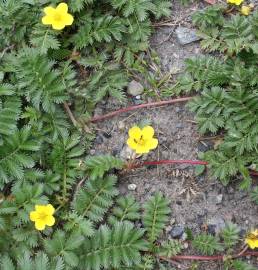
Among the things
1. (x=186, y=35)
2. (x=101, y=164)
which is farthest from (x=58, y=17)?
(x=101, y=164)

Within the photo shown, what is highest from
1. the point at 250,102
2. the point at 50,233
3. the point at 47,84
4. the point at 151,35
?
the point at 151,35

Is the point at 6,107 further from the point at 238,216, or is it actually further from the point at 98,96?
the point at 238,216

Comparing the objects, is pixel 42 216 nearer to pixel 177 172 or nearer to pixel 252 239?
pixel 177 172

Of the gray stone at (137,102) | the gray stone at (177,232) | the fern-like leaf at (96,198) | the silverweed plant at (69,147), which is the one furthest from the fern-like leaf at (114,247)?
the gray stone at (137,102)

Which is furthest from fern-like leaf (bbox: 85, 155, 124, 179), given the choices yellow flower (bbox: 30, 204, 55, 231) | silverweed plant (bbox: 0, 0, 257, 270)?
yellow flower (bbox: 30, 204, 55, 231)

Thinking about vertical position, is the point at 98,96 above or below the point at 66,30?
below

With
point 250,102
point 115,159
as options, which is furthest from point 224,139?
point 115,159

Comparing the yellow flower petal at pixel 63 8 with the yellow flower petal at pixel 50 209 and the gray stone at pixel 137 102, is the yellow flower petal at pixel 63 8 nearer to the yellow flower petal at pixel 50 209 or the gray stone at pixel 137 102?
the gray stone at pixel 137 102
